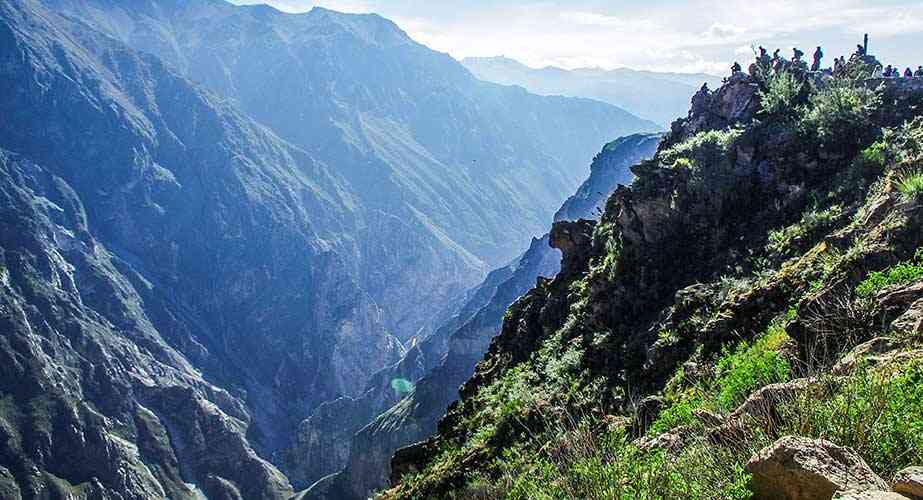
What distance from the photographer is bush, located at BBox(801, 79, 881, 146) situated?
19.9m

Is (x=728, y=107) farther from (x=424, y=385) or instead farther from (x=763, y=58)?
(x=424, y=385)

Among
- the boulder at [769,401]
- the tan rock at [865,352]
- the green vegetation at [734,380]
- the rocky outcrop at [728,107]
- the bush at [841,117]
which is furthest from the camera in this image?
the rocky outcrop at [728,107]

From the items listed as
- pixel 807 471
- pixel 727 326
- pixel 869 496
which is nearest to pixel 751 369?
pixel 727 326

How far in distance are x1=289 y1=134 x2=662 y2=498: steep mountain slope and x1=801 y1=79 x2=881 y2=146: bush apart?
18.7m

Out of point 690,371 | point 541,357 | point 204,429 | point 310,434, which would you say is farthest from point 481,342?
point 690,371

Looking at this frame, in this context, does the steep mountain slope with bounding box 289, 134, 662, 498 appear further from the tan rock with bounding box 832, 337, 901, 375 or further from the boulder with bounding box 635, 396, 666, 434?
the tan rock with bounding box 832, 337, 901, 375

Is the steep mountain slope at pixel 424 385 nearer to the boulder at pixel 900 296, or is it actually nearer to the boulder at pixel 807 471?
the boulder at pixel 900 296

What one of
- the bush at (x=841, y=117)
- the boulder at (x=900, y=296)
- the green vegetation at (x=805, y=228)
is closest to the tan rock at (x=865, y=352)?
the boulder at (x=900, y=296)

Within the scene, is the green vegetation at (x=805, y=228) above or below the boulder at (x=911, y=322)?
above

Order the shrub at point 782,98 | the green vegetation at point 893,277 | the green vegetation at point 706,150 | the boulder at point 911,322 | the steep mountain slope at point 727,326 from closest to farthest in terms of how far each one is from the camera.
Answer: the steep mountain slope at point 727,326 < the boulder at point 911,322 < the green vegetation at point 893,277 < the green vegetation at point 706,150 < the shrub at point 782,98

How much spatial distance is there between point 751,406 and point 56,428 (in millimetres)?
186882

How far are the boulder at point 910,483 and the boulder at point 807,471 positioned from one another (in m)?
0.13

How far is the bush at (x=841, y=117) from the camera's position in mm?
19919

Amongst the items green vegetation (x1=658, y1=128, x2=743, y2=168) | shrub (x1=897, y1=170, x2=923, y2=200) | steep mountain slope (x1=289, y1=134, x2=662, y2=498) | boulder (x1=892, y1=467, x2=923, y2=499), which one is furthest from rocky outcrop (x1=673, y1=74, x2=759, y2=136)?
boulder (x1=892, y1=467, x2=923, y2=499)
